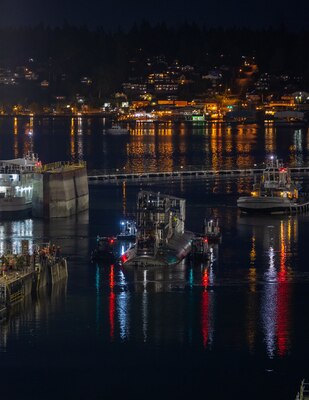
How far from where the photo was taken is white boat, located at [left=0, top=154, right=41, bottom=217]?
104ft

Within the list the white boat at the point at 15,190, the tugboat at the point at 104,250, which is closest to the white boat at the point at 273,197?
the white boat at the point at 15,190

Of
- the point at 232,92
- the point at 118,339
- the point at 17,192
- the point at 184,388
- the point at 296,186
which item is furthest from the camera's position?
the point at 232,92

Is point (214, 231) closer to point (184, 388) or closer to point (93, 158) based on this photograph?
point (184, 388)

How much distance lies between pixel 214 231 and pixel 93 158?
32.8 metres

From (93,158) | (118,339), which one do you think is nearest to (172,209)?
(118,339)

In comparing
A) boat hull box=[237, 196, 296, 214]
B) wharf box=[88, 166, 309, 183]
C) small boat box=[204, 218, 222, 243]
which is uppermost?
wharf box=[88, 166, 309, 183]

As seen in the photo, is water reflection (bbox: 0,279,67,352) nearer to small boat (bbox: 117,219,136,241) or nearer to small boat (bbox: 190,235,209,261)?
small boat (bbox: 190,235,209,261)

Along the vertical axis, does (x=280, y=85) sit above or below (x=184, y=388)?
above

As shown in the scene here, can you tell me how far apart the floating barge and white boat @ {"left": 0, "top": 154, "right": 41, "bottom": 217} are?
5458 mm

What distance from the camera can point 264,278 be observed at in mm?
23438

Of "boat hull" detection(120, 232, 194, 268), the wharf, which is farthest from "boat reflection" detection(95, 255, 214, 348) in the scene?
the wharf

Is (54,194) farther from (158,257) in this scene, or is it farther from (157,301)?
(157,301)

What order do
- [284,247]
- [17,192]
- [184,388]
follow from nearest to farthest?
[184,388] → [284,247] → [17,192]

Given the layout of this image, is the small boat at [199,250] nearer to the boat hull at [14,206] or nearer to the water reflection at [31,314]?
the water reflection at [31,314]
